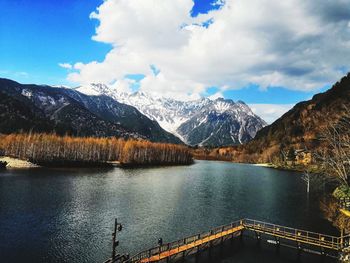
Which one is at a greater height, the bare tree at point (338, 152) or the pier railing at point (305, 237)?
the bare tree at point (338, 152)

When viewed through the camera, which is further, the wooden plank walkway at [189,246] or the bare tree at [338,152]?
the bare tree at [338,152]

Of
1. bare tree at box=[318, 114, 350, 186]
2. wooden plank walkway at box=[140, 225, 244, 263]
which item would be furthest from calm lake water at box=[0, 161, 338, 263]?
bare tree at box=[318, 114, 350, 186]

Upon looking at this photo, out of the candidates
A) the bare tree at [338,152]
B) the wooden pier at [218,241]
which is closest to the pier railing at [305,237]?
the wooden pier at [218,241]

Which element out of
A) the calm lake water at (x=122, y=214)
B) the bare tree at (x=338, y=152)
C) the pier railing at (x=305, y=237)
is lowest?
the calm lake water at (x=122, y=214)

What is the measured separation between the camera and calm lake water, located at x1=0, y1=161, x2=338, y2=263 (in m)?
57.2

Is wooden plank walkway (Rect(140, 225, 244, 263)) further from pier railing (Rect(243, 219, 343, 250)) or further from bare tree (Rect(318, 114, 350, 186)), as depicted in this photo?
bare tree (Rect(318, 114, 350, 186))

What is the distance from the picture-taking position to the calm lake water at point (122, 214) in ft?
188

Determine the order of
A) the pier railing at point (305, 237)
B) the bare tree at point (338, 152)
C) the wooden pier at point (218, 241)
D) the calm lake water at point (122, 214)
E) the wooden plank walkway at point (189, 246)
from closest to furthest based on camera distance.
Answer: the wooden plank walkway at point (189, 246) → the wooden pier at point (218, 241) → the calm lake water at point (122, 214) → the pier railing at point (305, 237) → the bare tree at point (338, 152)

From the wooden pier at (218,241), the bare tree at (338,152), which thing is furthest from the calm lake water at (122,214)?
the bare tree at (338,152)

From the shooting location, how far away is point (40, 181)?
131 metres

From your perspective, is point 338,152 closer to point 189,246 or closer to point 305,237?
point 305,237

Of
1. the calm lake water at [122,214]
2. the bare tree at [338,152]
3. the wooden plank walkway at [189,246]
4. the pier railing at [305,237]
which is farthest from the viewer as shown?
the bare tree at [338,152]

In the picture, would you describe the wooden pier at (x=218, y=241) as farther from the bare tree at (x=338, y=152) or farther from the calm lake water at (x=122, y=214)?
the bare tree at (x=338, y=152)

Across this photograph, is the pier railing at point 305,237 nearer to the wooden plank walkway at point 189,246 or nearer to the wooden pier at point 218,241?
the wooden pier at point 218,241
